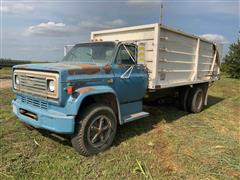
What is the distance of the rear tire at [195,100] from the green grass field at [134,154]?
1.71m

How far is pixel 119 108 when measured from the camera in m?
4.88

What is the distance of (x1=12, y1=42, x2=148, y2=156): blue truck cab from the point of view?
3.92 metres

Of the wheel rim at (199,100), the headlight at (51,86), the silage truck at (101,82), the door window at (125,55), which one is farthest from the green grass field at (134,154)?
the wheel rim at (199,100)

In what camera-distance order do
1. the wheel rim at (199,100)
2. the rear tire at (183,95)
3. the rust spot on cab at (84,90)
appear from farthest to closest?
1. the wheel rim at (199,100)
2. the rear tire at (183,95)
3. the rust spot on cab at (84,90)

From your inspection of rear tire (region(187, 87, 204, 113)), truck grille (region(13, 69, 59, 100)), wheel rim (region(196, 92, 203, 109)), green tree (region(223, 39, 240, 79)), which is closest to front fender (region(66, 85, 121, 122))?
truck grille (region(13, 69, 59, 100))

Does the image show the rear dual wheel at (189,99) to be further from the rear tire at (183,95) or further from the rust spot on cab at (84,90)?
the rust spot on cab at (84,90)

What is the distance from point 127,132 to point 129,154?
1234 millimetres

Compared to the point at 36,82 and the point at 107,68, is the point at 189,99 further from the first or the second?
the point at 36,82

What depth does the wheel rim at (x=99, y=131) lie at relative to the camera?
4331 mm

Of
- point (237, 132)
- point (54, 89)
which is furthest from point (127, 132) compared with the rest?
point (237, 132)

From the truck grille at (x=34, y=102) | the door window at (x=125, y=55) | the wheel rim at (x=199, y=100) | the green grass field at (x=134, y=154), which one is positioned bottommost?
the green grass field at (x=134, y=154)

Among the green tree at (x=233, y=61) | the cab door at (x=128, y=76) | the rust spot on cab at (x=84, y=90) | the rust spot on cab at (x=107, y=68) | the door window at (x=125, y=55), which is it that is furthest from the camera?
the green tree at (x=233, y=61)

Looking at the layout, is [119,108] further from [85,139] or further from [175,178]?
[175,178]

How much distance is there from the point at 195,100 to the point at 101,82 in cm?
488
